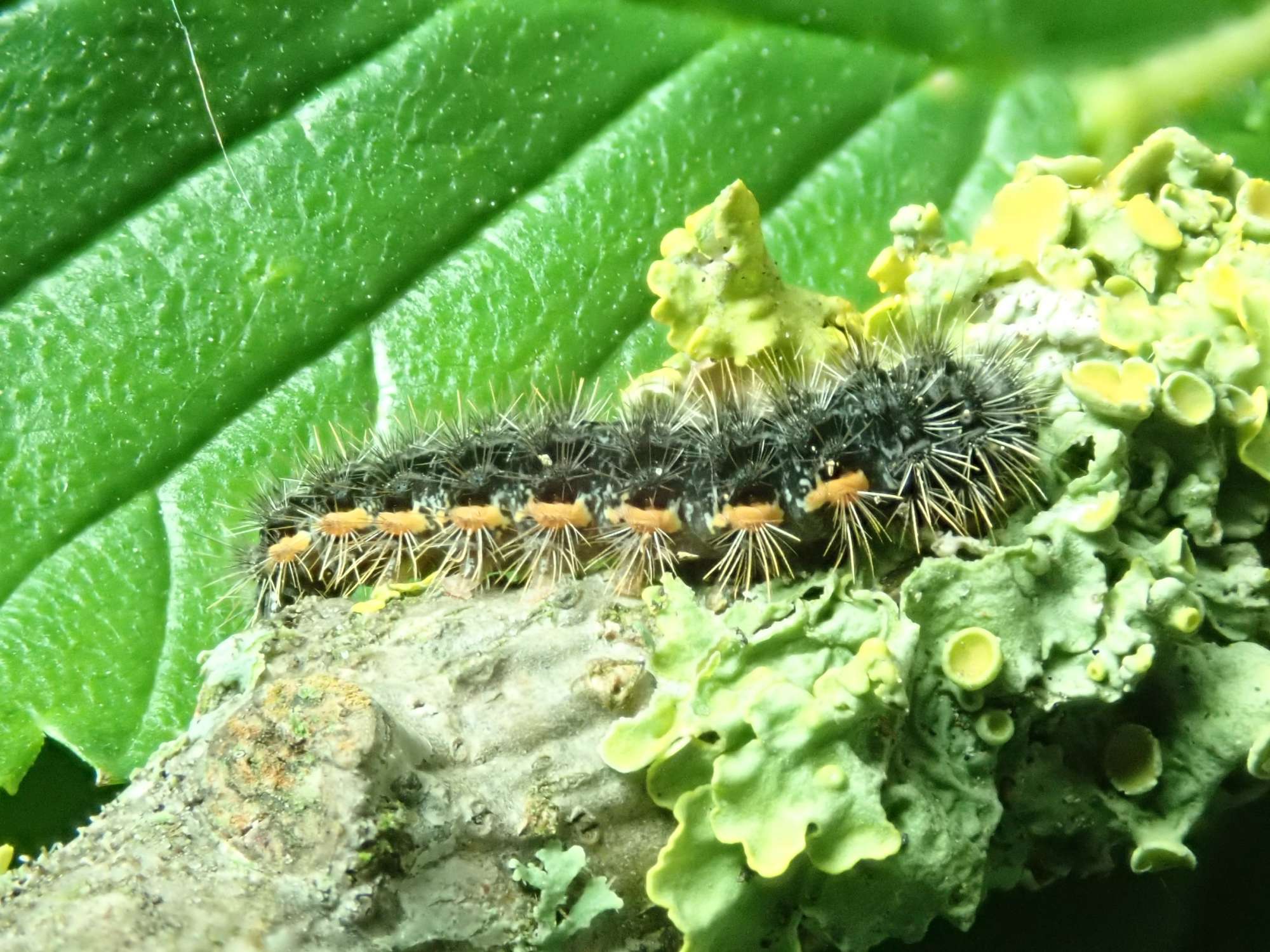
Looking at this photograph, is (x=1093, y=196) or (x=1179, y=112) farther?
(x=1179, y=112)

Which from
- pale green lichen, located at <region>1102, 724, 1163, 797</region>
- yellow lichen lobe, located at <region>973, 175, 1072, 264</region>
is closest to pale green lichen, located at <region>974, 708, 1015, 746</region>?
pale green lichen, located at <region>1102, 724, 1163, 797</region>

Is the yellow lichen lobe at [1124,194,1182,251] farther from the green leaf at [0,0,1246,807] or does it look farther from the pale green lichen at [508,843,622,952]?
the pale green lichen at [508,843,622,952]

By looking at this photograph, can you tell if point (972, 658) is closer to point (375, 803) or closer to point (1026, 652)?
point (1026, 652)

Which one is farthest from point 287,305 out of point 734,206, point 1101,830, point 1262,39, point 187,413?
point 1262,39

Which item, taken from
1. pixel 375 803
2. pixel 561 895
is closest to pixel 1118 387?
pixel 561 895

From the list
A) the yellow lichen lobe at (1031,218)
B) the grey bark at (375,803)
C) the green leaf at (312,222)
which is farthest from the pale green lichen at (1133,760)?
the green leaf at (312,222)

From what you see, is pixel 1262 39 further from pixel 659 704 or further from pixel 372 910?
pixel 372 910
